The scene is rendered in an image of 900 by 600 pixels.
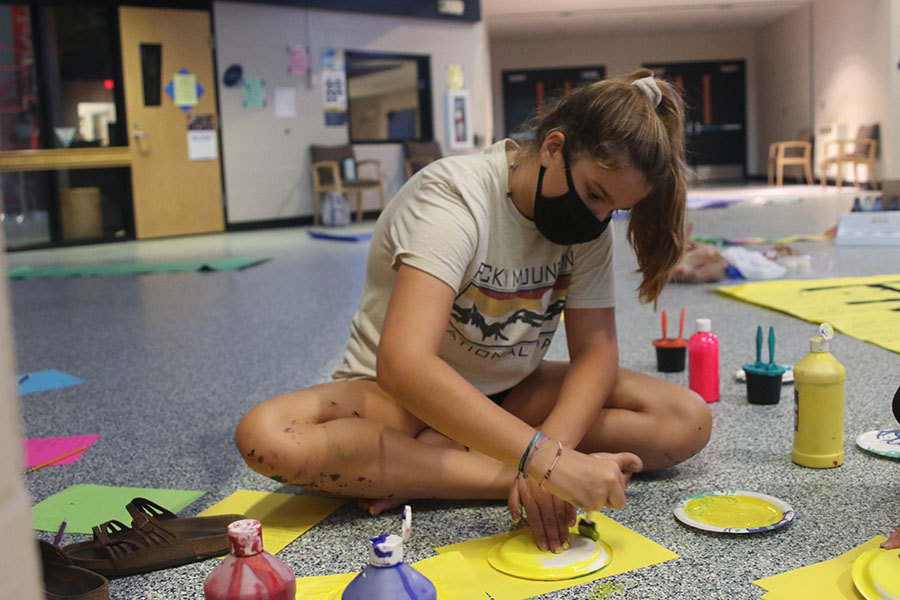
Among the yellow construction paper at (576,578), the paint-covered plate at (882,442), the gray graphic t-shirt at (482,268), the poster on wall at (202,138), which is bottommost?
the yellow construction paper at (576,578)

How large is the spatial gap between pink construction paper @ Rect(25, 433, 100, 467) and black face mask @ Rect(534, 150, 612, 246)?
106 centimetres

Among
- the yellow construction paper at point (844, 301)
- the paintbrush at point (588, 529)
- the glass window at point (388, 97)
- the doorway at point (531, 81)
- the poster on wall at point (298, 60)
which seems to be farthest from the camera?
the doorway at point (531, 81)

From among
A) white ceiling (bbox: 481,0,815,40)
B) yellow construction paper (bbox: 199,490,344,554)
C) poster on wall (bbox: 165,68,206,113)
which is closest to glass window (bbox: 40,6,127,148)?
poster on wall (bbox: 165,68,206,113)

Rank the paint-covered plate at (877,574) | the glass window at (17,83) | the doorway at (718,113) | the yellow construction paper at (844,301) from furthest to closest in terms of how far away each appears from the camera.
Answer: the doorway at (718,113) < the glass window at (17,83) < the yellow construction paper at (844,301) < the paint-covered plate at (877,574)

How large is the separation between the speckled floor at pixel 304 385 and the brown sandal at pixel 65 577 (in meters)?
0.09

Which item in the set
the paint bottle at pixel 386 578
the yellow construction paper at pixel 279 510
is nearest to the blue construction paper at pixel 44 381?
the yellow construction paper at pixel 279 510

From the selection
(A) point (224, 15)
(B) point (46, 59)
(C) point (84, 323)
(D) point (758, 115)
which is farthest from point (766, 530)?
(D) point (758, 115)

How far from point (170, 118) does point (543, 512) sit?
284 inches

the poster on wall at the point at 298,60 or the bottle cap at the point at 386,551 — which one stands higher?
the poster on wall at the point at 298,60

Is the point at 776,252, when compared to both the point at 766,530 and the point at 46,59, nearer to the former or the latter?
the point at 766,530

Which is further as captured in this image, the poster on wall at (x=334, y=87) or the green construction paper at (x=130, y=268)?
the poster on wall at (x=334, y=87)

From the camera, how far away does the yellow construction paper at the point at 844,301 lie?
242cm

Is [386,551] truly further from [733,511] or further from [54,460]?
[54,460]

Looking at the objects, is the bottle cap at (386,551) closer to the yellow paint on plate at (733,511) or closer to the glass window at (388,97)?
the yellow paint on plate at (733,511)
